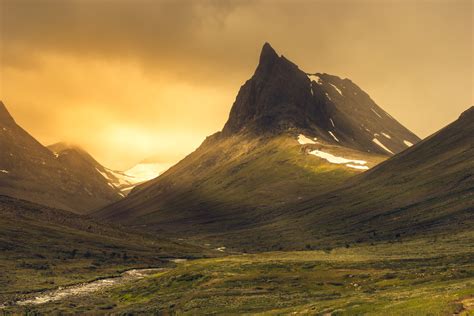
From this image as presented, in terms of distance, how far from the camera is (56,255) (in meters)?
160

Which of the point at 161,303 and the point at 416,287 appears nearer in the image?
the point at 416,287

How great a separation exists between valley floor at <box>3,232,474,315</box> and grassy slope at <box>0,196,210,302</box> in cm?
2080

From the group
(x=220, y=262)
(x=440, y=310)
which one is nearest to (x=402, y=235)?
(x=220, y=262)

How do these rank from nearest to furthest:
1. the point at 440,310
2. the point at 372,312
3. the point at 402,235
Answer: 1. the point at 440,310
2. the point at 372,312
3. the point at 402,235

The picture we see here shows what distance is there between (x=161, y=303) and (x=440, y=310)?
51.7 m

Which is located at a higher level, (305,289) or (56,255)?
(56,255)

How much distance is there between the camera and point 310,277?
100625 millimetres

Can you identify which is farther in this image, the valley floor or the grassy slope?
the grassy slope

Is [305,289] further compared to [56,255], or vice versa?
[56,255]

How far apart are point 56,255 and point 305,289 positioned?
92850mm

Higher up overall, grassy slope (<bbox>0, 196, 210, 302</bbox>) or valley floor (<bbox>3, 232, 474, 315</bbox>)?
grassy slope (<bbox>0, 196, 210, 302</bbox>)

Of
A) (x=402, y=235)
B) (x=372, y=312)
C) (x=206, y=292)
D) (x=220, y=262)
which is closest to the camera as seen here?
(x=372, y=312)

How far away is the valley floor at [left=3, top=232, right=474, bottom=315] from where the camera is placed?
61406 mm

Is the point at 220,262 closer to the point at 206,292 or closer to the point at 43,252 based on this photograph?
the point at 206,292
